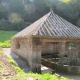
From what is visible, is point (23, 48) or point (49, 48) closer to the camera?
point (23, 48)

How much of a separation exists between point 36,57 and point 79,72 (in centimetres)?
341

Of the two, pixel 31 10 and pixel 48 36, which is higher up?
pixel 31 10

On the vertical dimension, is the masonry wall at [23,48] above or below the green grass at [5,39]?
below

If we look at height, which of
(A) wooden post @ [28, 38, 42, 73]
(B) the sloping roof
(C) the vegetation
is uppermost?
(C) the vegetation

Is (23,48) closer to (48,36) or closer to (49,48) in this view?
(48,36)

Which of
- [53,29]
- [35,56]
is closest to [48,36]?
[53,29]

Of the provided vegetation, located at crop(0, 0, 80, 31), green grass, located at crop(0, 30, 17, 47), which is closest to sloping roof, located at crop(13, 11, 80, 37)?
green grass, located at crop(0, 30, 17, 47)

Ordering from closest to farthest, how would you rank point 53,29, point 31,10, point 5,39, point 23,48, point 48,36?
1. point 48,36
2. point 53,29
3. point 23,48
4. point 5,39
5. point 31,10

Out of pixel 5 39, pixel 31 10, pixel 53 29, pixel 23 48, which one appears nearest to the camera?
pixel 53 29

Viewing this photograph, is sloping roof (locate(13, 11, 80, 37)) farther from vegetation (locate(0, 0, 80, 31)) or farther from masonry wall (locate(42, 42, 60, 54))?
vegetation (locate(0, 0, 80, 31))

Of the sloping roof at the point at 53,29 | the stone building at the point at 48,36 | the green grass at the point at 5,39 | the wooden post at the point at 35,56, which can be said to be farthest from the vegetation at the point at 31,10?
the wooden post at the point at 35,56

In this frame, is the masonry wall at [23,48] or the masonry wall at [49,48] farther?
the masonry wall at [49,48]

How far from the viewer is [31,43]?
43.8 ft

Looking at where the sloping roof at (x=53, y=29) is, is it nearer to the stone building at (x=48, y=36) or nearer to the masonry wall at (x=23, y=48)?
the stone building at (x=48, y=36)
